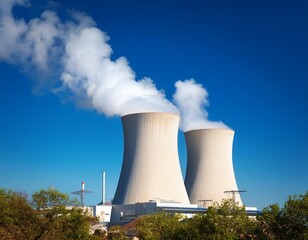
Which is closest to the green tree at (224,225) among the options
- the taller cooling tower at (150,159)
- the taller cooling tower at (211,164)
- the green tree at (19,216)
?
the green tree at (19,216)

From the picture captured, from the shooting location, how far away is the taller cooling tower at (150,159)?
28.3 meters

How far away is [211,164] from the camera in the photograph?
3234 cm

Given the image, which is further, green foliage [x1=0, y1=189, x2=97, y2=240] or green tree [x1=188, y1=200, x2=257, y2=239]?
green foliage [x1=0, y1=189, x2=97, y2=240]

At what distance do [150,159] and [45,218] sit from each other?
10527 millimetres

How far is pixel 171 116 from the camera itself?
29.2m

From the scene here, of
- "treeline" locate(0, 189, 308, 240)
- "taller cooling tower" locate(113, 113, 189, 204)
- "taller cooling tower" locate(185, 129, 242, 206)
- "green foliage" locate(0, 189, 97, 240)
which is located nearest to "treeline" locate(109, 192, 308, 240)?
"treeline" locate(0, 189, 308, 240)

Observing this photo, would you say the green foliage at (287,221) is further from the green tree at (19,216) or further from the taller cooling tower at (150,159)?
the taller cooling tower at (150,159)

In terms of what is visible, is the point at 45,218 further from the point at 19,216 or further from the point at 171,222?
the point at 171,222

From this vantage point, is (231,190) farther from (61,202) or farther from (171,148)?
(61,202)

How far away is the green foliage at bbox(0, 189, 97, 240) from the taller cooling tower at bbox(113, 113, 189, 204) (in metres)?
8.51

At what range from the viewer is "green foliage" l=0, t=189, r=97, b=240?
17.3m

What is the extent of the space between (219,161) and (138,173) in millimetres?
6398

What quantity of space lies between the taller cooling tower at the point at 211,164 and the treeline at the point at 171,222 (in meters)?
11.5

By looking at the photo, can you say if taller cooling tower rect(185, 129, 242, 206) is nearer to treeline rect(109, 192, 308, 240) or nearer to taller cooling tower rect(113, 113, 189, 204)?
taller cooling tower rect(113, 113, 189, 204)
